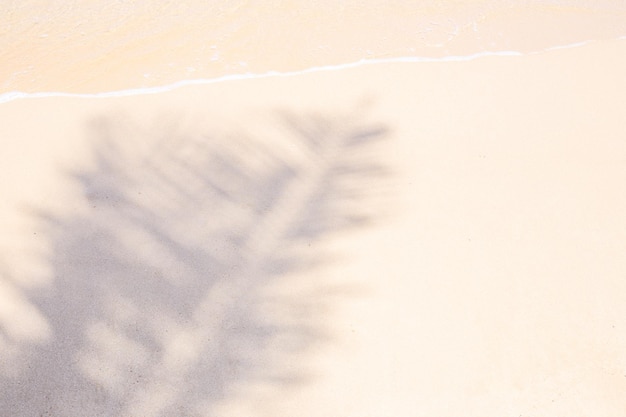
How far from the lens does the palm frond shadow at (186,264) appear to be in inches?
85.5

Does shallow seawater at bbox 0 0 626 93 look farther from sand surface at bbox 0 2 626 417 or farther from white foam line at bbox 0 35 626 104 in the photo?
sand surface at bbox 0 2 626 417

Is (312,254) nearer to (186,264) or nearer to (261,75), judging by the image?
(186,264)

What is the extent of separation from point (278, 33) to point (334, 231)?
11.4ft

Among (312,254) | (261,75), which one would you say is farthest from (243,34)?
(312,254)

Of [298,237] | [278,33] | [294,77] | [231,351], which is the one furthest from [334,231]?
[278,33]

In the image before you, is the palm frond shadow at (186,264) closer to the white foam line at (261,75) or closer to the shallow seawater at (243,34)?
the white foam line at (261,75)

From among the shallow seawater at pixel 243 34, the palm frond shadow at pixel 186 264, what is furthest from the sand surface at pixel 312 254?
the shallow seawater at pixel 243 34

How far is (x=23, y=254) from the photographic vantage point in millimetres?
2547

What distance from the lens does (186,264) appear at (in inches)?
103

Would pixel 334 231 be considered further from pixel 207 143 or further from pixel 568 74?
pixel 568 74

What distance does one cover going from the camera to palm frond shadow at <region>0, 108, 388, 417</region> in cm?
217

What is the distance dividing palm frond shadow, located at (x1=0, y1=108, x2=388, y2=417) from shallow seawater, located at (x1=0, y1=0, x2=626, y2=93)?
1.84 m

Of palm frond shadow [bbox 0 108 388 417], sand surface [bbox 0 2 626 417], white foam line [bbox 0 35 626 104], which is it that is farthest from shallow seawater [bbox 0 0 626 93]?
palm frond shadow [bbox 0 108 388 417]

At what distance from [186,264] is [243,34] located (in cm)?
365
